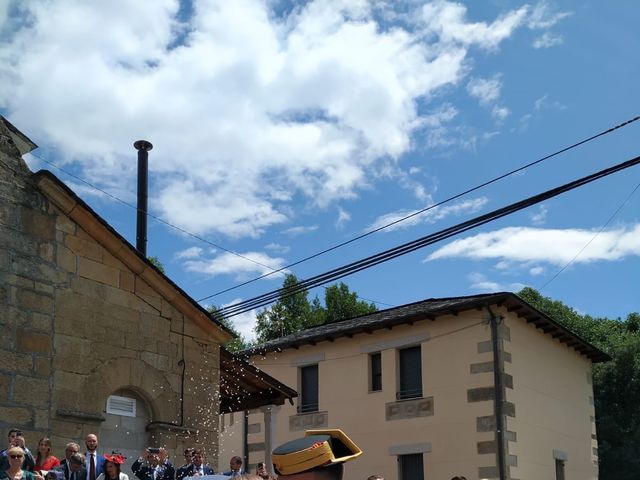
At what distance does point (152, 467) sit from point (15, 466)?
233cm

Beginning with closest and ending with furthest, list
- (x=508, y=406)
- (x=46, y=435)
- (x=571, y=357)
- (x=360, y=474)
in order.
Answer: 1. (x=46, y=435)
2. (x=508, y=406)
3. (x=360, y=474)
4. (x=571, y=357)

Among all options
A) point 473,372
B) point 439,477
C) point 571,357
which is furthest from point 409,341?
point 571,357

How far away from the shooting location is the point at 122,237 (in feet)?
38.0

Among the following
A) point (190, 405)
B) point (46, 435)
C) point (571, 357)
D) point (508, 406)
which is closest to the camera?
point (46, 435)

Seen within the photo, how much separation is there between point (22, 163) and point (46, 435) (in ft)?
11.3

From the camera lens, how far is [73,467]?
31.7 feet

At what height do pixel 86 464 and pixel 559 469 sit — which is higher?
pixel 86 464

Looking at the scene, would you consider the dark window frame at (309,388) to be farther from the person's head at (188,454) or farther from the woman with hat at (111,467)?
the woman with hat at (111,467)

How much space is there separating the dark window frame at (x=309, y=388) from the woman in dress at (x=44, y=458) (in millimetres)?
14077

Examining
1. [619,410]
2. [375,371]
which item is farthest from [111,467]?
[619,410]

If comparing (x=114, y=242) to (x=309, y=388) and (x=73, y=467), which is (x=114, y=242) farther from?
(x=309, y=388)

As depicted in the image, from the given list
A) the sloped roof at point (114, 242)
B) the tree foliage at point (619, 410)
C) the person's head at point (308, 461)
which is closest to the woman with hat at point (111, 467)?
the sloped roof at point (114, 242)

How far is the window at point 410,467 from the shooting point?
2073cm

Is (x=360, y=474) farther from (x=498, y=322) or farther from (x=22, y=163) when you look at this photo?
(x=22, y=163)
